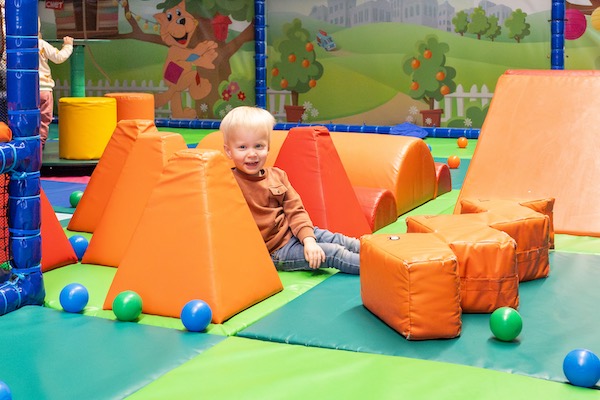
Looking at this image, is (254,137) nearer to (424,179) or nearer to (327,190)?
(327,190)

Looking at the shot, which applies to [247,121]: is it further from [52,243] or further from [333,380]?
[333,380]

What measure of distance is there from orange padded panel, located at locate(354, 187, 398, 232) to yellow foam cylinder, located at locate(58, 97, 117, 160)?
318 centimetres

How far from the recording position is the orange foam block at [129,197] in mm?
3637

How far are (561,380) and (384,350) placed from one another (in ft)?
1.76

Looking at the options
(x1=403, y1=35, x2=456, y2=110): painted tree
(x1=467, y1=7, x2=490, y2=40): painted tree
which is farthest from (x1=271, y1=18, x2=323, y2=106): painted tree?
(x1=467, y1=7, x2=490, y2=40): painted tree

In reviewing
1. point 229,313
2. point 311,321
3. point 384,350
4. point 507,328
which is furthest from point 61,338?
point 507,328

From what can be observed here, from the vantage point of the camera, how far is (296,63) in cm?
1002

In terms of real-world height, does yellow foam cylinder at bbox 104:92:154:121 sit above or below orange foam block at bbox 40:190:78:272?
above

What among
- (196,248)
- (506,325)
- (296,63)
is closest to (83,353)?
(196,248)

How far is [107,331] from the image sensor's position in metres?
2.74

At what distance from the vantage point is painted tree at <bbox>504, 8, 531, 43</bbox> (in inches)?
346

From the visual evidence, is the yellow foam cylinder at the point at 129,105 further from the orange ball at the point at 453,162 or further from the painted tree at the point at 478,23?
the painted tree at the point at 478,23

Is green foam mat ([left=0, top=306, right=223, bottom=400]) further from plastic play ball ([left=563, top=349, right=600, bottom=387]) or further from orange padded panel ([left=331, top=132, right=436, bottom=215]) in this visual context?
orange padded panel ([left=331, top=132, right=436, bottom=215])

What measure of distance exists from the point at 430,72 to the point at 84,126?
13.4 feet
